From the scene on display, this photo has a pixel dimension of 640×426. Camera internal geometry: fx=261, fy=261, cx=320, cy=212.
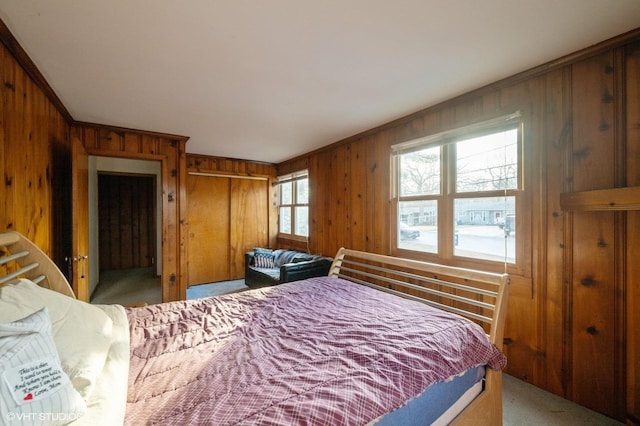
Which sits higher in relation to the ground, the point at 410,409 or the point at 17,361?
the point at 17,361

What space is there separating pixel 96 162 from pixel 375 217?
4509 mm

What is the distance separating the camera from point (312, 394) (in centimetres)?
93

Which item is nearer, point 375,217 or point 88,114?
point 88,114

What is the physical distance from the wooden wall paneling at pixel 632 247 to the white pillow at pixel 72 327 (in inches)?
104

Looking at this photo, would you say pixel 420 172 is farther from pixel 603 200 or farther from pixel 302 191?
pixel 302 191

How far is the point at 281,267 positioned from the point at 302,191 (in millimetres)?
1822

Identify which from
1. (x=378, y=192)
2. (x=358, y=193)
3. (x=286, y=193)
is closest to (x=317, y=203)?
(x=358, y=193)

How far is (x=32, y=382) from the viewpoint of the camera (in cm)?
64

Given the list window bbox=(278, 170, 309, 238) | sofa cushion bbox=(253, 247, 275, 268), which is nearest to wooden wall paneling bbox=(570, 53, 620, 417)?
window bbox=(278, 170, 309, 238)

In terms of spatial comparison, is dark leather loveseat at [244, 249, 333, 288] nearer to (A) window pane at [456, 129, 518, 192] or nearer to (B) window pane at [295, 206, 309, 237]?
(B) window pane at [295, 206, 309, 237]

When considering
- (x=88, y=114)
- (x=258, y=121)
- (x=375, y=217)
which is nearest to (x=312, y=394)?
(x=375, y=217)

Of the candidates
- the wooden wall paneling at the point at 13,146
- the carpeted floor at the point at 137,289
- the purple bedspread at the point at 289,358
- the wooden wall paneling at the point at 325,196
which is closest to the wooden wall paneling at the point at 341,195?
the wooden wall paneling at the point at 325,196

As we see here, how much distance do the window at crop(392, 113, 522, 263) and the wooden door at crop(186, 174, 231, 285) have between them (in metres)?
3.32

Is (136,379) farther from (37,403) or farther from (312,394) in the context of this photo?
(312,394)
